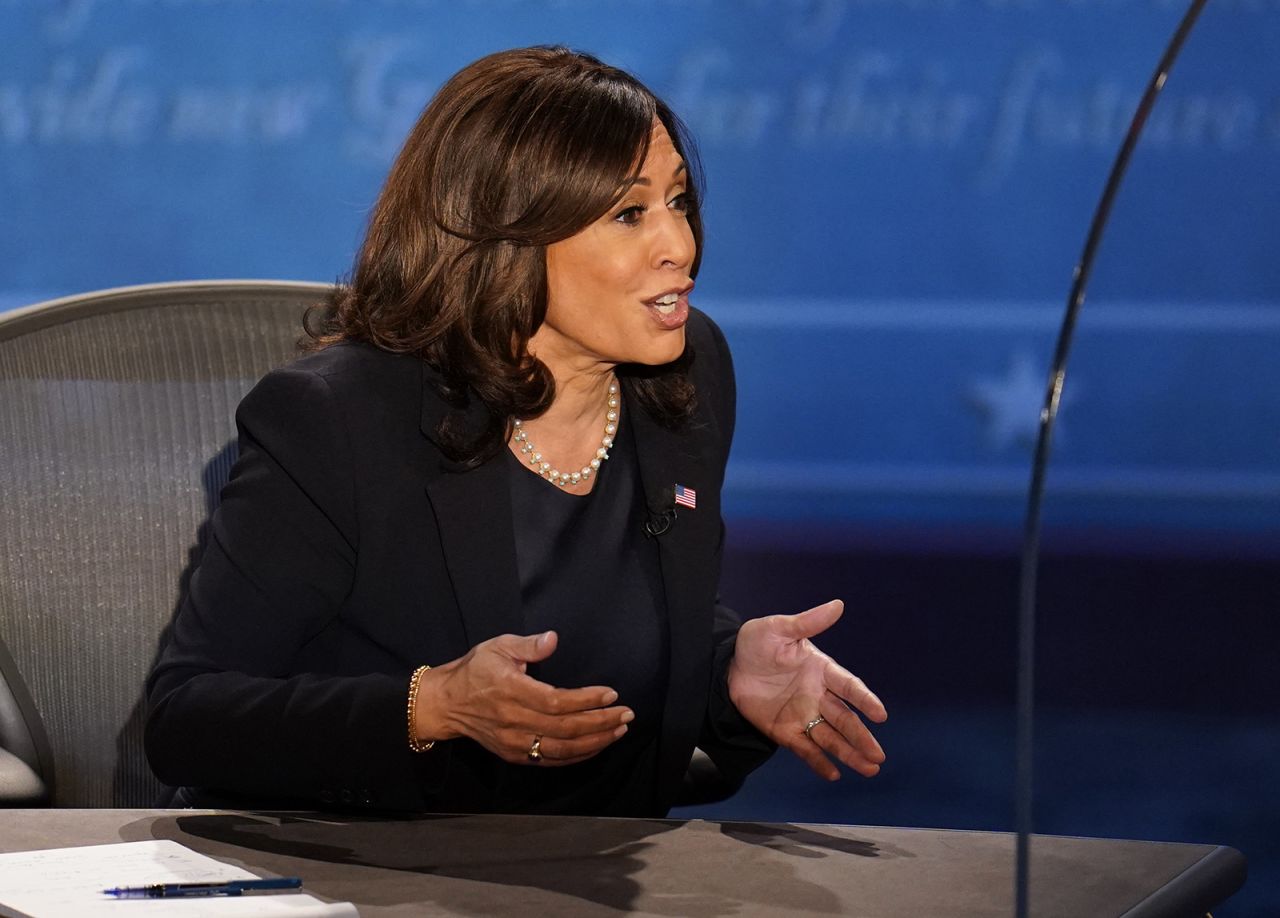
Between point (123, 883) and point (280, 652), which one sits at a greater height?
point (280, 652)

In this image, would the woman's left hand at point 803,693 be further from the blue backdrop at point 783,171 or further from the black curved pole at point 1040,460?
the blue backdrop at point 783,171

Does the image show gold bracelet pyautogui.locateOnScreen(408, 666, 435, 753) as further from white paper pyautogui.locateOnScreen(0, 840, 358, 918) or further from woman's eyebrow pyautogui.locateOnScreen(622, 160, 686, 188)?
woman's eyebrow pyautogui.locateOnScreen(622, 160, 686, 188)

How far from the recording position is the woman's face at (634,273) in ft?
5.18

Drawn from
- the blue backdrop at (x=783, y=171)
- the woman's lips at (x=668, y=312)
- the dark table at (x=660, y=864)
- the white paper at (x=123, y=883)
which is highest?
the blue backdrop at (x=783, y=171)

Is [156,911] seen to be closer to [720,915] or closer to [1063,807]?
[720,915]

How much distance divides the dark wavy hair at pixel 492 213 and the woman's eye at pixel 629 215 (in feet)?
0.07

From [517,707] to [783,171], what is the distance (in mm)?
2798

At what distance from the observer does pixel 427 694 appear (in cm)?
124

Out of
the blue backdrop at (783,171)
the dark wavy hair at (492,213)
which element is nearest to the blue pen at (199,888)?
the dark wavy hair at (492,213)

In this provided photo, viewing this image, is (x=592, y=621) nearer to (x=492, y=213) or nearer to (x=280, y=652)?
(x=280, y=652)

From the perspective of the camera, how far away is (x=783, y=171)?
3766 mm

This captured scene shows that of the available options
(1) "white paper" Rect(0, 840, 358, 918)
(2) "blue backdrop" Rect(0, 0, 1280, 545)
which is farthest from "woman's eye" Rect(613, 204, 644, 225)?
(2) "blue backdrop" Rect(0, 0, 1280, 545)

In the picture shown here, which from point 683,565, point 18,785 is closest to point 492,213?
point 683,565

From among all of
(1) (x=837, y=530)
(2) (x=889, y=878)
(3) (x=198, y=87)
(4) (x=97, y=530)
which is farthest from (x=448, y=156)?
(1) (x=837, y=530)
